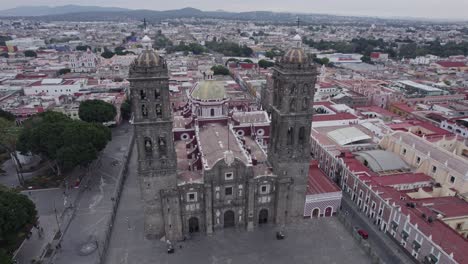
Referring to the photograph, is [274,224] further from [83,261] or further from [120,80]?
[120,80]

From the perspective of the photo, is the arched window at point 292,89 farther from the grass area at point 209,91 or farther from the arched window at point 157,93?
the grass area at point 209,91

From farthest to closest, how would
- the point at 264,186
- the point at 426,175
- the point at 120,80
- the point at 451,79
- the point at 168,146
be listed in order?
the point at 451,79 < the point at 120,80 < the point at 426,175 < the point at 264,186 < the point at 168,146

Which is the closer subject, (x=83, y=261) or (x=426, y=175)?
(x=83, y=261)

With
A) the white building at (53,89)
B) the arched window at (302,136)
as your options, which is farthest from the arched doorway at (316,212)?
the white building at (53,89)

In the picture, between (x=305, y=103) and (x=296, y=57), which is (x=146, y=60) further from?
(x=305, y=103)

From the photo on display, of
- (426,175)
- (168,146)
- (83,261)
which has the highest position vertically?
(168,146)

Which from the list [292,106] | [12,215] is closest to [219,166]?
[292,106]

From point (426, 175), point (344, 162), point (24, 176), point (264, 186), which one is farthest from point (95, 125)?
point (426, 175)

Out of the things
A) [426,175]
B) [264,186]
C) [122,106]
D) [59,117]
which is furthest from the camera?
[122,106]
